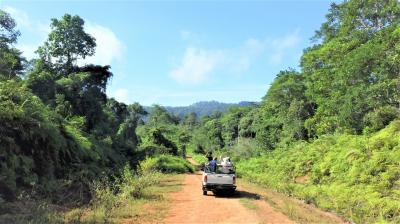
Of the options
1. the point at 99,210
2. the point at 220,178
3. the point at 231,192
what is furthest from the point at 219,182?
the point at 99,210

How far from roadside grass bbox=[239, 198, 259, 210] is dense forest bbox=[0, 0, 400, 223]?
3.20 m

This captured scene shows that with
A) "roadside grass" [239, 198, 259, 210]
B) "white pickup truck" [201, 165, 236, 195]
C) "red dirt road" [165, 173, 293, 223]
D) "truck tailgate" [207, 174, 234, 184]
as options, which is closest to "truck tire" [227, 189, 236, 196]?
"white pickup truck" [201, 165, 236, 195]

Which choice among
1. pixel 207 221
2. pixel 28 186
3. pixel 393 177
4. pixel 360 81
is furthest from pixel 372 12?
pixel 28 186

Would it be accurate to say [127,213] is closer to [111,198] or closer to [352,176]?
[111,198]

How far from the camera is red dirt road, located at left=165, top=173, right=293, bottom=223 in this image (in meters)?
14.3

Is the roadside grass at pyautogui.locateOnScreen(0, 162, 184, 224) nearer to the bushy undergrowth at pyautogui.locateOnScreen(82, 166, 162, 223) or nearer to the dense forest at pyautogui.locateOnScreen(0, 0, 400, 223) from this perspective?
the bushy undergrowth at pyautogui.locateOnScreen(82, 166, 162, 223)

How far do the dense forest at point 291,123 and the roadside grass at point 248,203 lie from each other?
10.5 ft

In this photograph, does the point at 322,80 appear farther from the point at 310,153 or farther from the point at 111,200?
the point at 111,200

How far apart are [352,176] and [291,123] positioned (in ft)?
84.3

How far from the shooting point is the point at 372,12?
30.4 m

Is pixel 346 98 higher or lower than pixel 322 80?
lower

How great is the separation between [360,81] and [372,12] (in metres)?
5.44

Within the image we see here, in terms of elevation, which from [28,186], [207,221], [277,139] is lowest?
[207,221]

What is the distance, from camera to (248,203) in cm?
1858
